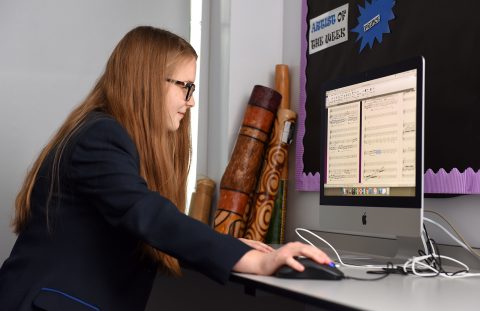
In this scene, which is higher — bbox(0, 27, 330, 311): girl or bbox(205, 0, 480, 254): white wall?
bbox(205, 0, 480, 254): white wall

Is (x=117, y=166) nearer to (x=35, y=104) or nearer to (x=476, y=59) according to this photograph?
(x=476, y=59)

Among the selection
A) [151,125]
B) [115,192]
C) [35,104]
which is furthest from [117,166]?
[35,104]

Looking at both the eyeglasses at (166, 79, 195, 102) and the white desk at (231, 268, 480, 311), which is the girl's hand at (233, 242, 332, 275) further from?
the eyeglasses at (166, 79, 195, 102)

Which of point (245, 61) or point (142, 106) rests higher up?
point (245, 61)

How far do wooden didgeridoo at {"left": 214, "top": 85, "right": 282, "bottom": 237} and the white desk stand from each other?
83cm

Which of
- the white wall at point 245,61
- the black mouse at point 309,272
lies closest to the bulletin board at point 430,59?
the white wall at point 245,61

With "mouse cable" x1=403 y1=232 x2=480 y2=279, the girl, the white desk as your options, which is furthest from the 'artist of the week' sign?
the white desk

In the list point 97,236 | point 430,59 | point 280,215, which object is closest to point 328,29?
point 430,59

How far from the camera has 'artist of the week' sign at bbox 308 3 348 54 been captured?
6.75 ft

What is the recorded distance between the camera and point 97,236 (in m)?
1.28

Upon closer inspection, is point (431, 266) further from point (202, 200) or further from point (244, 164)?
point (202, 200)

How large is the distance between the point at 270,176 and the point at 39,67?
0.99m

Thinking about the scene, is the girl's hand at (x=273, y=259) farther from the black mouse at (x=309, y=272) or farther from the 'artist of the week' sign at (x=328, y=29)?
the 'artist of the week' sign at (x=328, y=29)

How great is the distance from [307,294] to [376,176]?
58 cm
